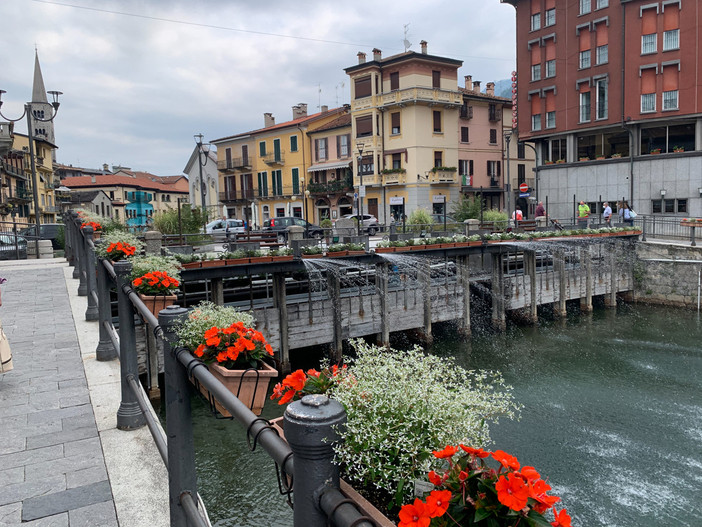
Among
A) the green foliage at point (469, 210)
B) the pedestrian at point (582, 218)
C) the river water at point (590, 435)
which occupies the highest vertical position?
the green foliage at point (469, 210)

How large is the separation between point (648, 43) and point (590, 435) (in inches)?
1231

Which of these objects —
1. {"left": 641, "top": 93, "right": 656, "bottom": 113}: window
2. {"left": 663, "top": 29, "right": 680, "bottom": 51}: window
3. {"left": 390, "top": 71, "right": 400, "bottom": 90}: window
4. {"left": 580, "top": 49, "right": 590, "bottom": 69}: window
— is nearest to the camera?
{"left": 663, "top": 29, "right": 680, "bottom": 51}: window

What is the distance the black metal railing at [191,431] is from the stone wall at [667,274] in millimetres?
30888

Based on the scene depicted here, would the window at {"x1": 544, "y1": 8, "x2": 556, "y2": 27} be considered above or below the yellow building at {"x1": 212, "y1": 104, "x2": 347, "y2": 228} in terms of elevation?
above

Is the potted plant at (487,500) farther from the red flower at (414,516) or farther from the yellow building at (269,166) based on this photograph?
the yellow building at (269,166)

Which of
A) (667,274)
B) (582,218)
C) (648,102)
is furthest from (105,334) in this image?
(648,102)

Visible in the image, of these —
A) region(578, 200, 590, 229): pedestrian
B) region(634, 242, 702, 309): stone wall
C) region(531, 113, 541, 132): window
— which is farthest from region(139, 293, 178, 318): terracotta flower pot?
region(531, 113, 541, 132): window

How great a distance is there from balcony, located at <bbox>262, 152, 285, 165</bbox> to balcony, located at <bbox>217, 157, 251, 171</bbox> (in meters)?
2.62

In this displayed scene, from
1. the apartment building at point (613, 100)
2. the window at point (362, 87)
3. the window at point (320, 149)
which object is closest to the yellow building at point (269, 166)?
the window at point (320, 149)

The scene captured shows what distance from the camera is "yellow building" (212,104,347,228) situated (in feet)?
179

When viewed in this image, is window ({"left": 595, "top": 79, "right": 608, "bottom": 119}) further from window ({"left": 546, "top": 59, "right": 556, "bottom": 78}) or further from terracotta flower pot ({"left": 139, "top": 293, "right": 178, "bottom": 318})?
terracotta flower pot ({"left": 139, "top": 293, "right": 178, "bottom": 318})

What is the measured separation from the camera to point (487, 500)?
1.73 metres

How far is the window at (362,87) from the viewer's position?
46.9 metres

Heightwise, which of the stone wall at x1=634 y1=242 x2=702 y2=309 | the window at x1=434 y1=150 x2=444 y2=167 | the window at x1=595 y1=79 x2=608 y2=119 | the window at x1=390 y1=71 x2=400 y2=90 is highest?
the window at x1=390 y1=71 x2=400 y2=90
